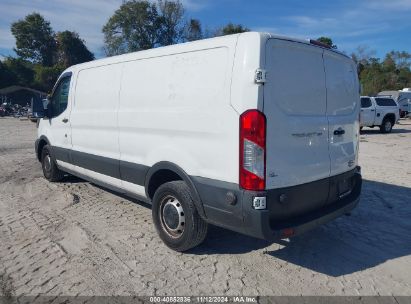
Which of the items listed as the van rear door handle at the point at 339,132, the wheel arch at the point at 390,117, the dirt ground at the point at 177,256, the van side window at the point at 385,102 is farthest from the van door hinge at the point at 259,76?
the wheel arch at the point at 390,117

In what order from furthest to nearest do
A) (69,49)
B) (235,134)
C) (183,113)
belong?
(69,49), (183,113), (235,134)

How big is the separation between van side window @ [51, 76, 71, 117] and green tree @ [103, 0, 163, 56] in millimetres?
55654

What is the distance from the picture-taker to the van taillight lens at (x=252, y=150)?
3.08m

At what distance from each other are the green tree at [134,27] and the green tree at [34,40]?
1256cm

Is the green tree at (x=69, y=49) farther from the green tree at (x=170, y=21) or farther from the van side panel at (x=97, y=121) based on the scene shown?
the van side panel at (x=97, y=121)

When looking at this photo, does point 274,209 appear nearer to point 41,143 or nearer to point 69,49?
point 41,143

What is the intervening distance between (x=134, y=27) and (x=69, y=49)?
13.2 meters

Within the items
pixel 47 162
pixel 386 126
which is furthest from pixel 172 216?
pixel 386 126

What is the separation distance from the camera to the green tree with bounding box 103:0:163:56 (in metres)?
59.5

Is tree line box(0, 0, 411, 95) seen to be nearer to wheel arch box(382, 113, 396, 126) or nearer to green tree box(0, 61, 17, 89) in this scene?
green tree box(0, 61, 17, 89)

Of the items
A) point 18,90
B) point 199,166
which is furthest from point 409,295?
point 18,90

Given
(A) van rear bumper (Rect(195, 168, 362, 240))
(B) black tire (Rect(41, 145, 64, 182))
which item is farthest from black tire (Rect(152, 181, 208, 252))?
(B) black tire (Rect(41, 145, 64, 182))

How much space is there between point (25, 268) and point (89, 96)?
2649 millimetres

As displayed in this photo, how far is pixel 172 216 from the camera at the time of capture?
396 centimetres
